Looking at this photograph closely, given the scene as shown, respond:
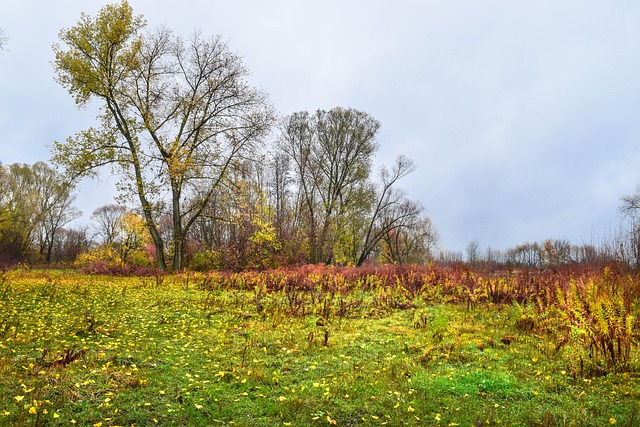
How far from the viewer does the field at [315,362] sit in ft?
14.5

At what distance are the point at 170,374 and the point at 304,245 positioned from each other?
917 inches

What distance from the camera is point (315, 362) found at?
20.7 ft

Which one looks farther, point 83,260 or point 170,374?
point 83,260

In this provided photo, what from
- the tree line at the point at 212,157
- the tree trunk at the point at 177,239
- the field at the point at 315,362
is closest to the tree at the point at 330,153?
the tree line at the point at 212,157

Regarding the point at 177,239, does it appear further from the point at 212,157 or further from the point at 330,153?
Result: the point at 330,153

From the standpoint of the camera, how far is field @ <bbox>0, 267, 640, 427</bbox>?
14.5 feet

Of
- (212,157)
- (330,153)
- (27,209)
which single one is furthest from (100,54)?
(27,209)

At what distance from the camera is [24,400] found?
4324mm

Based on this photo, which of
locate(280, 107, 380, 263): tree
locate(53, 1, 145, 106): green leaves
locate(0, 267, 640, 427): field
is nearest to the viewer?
locate(0, 267, 640, 427): field

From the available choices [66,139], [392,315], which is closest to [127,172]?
[66,139]

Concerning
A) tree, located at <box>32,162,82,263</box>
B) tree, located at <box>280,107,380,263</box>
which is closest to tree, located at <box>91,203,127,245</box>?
tree, located at <box>32,162,82,263</box>

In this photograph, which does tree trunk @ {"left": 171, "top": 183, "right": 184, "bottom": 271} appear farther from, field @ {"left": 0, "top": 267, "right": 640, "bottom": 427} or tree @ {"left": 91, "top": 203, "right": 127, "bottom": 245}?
tree @ {"left": 91, "top": 203, "right": 127, "bottom": 245}

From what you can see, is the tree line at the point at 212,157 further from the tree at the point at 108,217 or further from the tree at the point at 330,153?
the tree at the point at 108,217

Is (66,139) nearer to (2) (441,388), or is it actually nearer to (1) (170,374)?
(1) (170,374)
